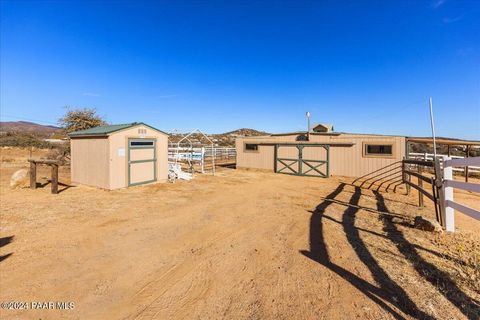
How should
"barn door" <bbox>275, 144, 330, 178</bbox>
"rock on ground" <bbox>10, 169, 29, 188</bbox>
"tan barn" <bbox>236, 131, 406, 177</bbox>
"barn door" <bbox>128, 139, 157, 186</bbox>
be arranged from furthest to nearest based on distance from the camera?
"barn door" <bbox>275, 144, 330, 178</bbox>
"tan barn" <bbox>236, 131, 406, 177</bbox>
"barn door" <bbox>128, 139, 157, 186</bbox>
"rock on ground" <bbox>10, 169, 29, 188</bbox>

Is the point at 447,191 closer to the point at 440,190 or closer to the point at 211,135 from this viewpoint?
the point at 440,190

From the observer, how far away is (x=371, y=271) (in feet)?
11.1

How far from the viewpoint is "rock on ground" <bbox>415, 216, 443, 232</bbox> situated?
4699 mm

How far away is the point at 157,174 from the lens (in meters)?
11.6

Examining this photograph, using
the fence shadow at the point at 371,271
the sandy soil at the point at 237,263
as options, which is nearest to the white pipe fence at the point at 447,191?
the sandy soil at the point at 237,263

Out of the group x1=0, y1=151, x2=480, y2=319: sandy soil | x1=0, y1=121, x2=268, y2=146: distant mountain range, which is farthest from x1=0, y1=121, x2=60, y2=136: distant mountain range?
x1=0, y1=151, x2=480, y2=319: sandy soil

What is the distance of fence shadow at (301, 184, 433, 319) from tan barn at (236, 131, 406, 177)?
28.7 ft

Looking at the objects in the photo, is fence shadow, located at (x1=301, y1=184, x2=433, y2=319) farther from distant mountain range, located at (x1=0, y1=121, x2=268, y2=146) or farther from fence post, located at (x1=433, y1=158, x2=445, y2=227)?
distant mountain range, located at (x1=0, y1=121, x2=268, y2=146)

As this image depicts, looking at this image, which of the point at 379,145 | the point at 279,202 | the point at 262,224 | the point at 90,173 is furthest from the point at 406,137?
the point at 90,173

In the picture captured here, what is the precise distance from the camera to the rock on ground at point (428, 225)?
470cm

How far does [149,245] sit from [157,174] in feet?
24.5

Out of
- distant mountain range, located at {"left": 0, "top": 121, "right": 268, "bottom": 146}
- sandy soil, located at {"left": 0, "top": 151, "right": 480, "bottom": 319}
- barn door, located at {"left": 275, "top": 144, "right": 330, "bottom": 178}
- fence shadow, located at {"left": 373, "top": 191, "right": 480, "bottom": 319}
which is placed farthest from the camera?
distant mountain range, located at {"left": 0, "top": 121, "right": 268, "bottom": 146}

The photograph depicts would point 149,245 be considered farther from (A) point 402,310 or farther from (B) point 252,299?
(A) point 402,310

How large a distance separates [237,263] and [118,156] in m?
8.16
